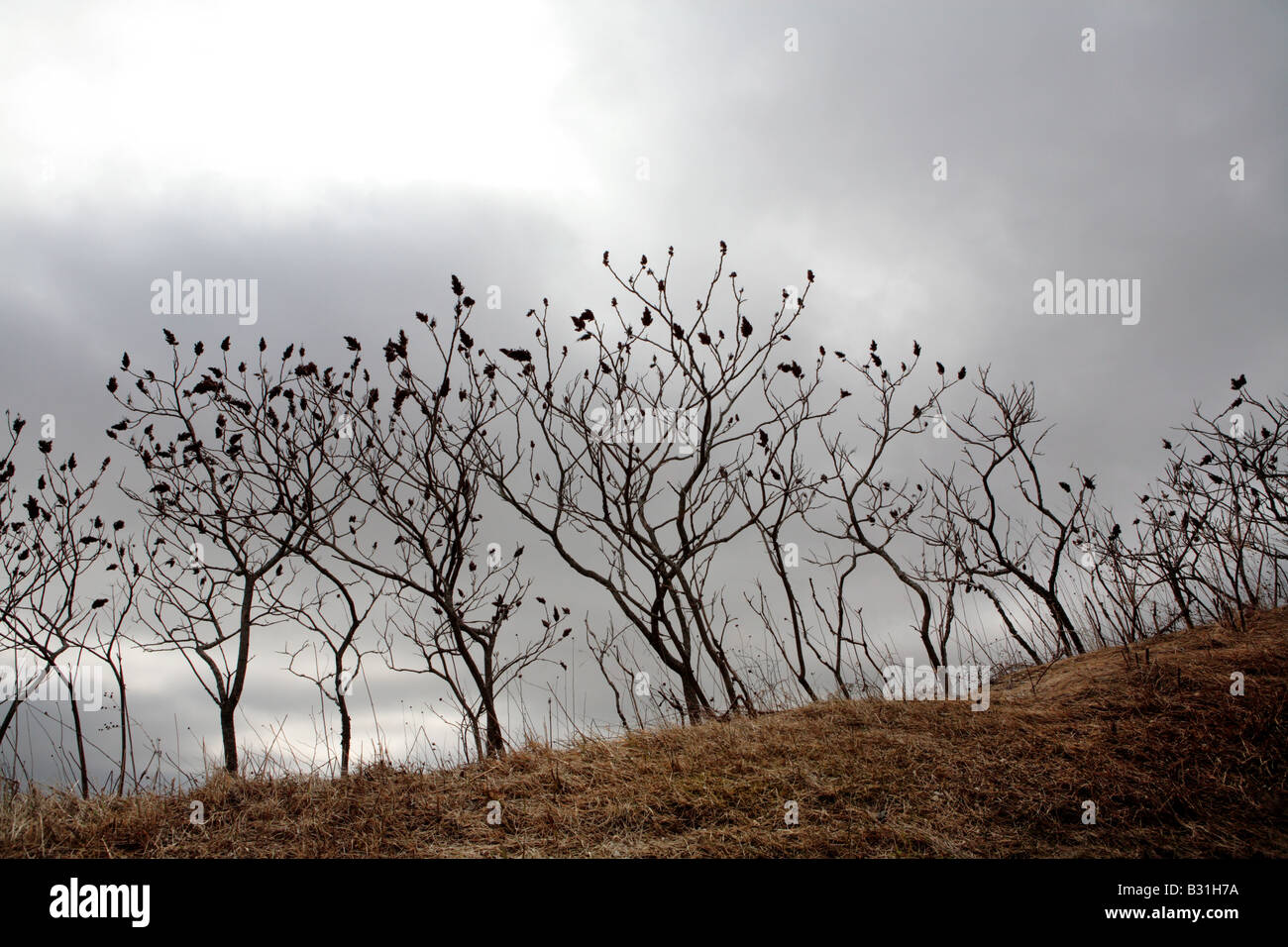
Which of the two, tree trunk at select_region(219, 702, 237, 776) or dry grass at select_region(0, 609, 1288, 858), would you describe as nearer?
dry grass at select_region(0, 609, 1288, 858)

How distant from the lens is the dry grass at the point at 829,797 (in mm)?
4266

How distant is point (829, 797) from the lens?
480cm

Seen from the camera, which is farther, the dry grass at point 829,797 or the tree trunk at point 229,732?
the tree trunk at point 229,732

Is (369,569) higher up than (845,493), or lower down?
lower down

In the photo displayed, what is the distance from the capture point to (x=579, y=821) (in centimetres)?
468

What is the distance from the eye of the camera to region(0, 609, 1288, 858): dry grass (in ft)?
14.0

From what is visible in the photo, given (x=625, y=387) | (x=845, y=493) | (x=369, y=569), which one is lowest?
(x=369, y=569)

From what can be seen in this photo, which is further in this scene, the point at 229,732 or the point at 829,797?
the point at 229,732

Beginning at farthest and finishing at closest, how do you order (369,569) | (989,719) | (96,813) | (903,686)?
1. (369,569)
2. (903,686)
3. (989,719)
4. (96,813)
